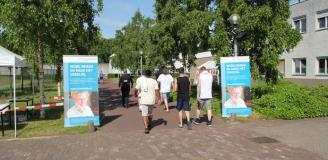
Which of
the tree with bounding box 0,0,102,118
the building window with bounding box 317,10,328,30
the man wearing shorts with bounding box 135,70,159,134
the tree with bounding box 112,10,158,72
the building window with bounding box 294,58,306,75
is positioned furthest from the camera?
the tree with bounding box 112,10,158,72

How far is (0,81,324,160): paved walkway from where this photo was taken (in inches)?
280

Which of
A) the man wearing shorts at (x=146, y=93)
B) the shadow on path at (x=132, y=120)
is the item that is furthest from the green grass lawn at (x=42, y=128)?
the man wearing shorts at (x=146, y=93)

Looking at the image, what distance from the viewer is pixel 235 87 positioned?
11.6 m

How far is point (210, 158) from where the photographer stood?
6863mm

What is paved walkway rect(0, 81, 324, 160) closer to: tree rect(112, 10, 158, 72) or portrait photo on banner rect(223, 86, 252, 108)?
portrait photo on banner rect(223, 86, 252, 108)

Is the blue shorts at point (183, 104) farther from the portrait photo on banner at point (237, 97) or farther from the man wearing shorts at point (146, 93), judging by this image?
the portrait photo on banner at point (237, 97)

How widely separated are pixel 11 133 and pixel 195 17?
8.11 m

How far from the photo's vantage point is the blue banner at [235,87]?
11.5 metres

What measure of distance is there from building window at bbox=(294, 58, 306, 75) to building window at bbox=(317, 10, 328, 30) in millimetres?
3193

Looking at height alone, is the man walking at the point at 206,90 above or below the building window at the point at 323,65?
below

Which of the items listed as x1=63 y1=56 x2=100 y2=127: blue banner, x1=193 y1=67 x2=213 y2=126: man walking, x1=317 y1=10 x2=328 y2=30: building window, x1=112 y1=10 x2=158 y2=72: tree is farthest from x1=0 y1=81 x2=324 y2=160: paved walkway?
x1=112 y1=10 x2=158 y2=72: tree

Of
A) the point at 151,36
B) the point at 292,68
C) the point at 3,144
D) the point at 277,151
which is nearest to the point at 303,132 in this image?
the point at 277,151

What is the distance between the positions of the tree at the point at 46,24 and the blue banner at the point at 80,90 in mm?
1940

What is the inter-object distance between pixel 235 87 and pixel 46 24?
6.42 m
